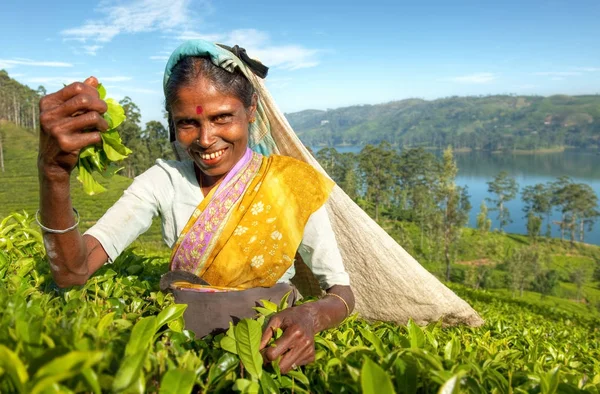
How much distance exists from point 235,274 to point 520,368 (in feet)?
3.99

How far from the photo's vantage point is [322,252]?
210 cm

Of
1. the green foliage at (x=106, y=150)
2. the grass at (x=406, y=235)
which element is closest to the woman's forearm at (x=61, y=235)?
the green foliage at (x=106, y=150)

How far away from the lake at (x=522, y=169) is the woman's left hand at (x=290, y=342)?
345 ft

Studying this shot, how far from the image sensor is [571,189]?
65.4 meters

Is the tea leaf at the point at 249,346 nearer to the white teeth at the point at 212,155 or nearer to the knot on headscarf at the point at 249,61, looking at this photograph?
the white teeth at the point at 212,155

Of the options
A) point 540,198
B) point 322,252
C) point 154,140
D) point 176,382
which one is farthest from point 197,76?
point 540,198

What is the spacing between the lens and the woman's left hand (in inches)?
50.2

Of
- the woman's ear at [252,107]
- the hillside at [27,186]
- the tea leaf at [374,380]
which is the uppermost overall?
the woman's ear at [252,107]

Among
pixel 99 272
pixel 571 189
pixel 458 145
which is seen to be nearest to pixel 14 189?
pixel 99 272

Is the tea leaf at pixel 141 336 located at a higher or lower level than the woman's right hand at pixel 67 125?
lower

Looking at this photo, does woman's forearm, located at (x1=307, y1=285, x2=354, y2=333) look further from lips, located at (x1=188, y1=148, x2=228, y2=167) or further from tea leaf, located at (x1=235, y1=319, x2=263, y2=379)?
lips, located at (x1=188, y1=148, x2=228, y2=167)

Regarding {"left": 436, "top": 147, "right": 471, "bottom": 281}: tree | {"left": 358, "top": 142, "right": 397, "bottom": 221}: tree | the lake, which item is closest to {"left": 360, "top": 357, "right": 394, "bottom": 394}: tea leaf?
{"left": 436, "top": 147, "right": 471, "bottom": 281}: tree

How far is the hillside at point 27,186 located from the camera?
36.9 meters

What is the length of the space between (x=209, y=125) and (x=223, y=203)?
369 mm
